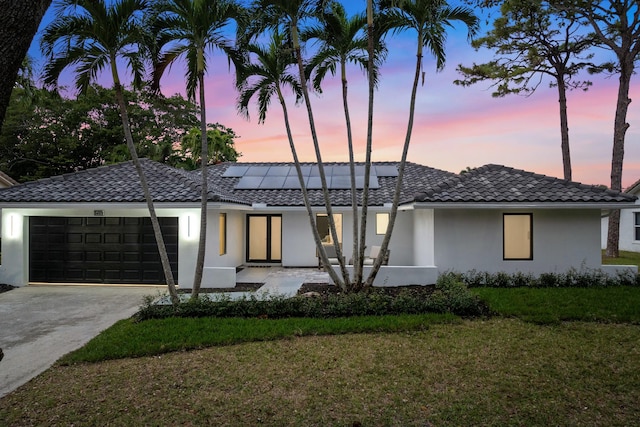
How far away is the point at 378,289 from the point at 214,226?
20.0 feet

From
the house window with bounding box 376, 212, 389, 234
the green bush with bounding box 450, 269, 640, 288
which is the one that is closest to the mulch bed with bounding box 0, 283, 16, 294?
the house window with bounding box 376, 212, 389, 234

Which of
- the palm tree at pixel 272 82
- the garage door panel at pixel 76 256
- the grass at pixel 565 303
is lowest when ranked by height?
the grass at pixel 565 303

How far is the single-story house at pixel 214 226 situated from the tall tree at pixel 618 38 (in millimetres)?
8698

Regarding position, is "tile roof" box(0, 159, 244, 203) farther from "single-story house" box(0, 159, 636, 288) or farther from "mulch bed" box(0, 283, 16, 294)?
"mulch bed" box(0, 283, 16, 294)

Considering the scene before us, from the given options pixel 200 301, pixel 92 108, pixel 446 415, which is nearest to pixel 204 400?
pixel 446 415

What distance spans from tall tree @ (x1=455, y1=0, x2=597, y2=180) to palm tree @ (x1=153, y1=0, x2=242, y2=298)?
17.3 m

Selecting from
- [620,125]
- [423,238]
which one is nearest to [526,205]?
[423,238]

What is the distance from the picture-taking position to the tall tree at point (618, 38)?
18875 mm

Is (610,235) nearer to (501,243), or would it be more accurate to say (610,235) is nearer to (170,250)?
(501,243)

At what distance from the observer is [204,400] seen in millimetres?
5016

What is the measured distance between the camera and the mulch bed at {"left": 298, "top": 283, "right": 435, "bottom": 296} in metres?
10.6

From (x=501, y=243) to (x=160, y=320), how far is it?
10130 millimetres

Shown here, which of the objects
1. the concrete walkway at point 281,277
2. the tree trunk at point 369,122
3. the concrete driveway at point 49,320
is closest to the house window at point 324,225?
the concrete walkway at point 281,277

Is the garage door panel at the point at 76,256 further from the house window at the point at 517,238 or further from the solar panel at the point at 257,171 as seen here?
the house window at the point at 517,238
